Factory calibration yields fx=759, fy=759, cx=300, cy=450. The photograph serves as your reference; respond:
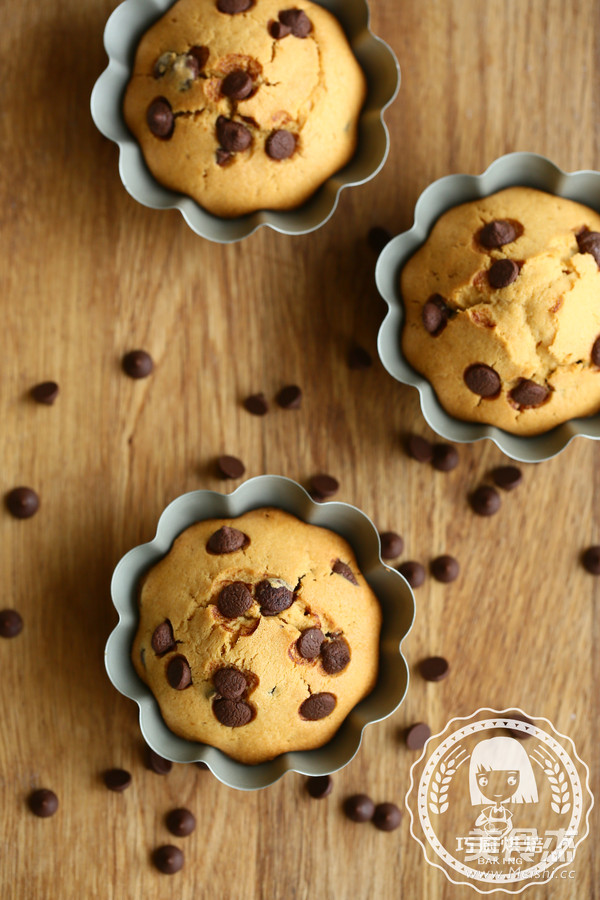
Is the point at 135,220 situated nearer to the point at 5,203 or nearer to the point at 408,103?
the point at 5,203

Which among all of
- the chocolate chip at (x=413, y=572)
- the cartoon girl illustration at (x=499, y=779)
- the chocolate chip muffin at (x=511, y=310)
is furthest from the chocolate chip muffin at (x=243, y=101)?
the cartoon girl illustration at (x=499, y=779)

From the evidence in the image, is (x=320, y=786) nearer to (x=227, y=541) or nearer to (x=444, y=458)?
(x=227, y=541)

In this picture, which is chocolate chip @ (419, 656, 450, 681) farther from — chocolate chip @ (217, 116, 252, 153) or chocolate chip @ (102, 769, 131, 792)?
chocolate chip @ (217, 116, 252, 153)

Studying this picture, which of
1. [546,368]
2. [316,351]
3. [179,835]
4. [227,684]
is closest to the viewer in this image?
[227,684]

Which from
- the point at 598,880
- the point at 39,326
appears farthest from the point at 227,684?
the point at 598,880

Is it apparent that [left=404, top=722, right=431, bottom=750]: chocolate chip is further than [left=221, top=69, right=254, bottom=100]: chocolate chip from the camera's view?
Yes

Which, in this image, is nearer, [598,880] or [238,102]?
[238,102]

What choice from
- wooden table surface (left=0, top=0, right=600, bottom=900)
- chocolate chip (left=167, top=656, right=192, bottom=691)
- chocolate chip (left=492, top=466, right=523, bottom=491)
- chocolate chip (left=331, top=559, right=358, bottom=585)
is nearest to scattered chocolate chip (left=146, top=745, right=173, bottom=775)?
wooden table surface (left=0, top=0, right=600, bottom=900)
